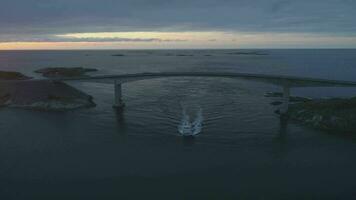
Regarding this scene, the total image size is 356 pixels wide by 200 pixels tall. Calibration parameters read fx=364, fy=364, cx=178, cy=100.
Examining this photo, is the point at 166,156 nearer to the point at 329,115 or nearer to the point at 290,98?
the point at 329,115

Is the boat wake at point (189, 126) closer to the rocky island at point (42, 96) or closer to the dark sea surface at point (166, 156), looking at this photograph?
the dark sea surface at point (166, 156)

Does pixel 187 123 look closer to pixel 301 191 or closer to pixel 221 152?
pixel 221 152

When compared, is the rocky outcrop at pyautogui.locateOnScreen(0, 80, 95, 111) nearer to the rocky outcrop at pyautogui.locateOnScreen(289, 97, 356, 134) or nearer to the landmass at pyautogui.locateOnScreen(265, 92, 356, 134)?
the landmass at pyautogui.locateOnScreen(265, 92, 356, 134)

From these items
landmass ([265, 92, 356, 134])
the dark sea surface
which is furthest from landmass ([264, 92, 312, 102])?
landmass ([265, 92, 356, 134])

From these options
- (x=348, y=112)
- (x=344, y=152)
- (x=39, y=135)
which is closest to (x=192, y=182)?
(x=344, y=152)

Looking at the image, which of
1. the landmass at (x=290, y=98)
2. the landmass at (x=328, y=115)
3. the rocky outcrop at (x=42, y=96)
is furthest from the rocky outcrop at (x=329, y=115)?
the rocky outcrop at (x=42, y=96)

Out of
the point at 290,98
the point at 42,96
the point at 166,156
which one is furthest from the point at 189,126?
the point at 42,96
